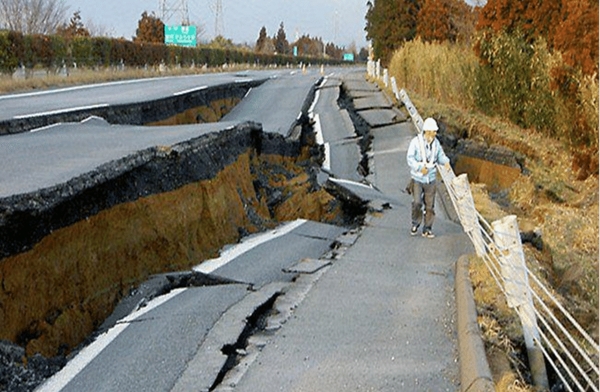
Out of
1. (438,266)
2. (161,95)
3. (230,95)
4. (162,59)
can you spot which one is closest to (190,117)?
(161,95)

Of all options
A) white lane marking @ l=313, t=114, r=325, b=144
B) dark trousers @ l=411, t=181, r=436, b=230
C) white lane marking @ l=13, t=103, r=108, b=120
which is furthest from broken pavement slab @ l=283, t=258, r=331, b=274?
white lane marking @ l=313, t=114, r=325, b=144

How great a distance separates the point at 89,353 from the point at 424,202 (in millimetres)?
5731

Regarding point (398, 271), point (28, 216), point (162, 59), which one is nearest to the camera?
point (28, 216)

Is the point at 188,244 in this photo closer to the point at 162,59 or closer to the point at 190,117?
the point at 190,117

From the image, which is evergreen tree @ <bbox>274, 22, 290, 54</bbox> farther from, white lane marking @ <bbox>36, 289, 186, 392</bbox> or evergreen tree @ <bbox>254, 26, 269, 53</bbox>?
white lane marking @ <bbox>36, 289, 186, 392</bbox>

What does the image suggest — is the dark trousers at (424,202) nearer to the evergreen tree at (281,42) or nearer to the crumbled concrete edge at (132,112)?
the crumbled concrete edge at (132,112)

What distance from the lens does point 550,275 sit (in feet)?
29.1

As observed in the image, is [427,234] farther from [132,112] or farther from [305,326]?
[132,112]

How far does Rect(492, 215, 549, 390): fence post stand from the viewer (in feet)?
18.3

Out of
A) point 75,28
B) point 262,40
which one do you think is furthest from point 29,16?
point 262,40

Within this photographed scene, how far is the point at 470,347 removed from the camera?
5.52 meters

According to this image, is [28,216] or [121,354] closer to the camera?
[121,354]

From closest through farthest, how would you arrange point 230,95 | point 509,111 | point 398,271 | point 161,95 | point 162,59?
1. point 398,271
2. point 161,95
3. point 509,111
4. point 230,95
5. point 162,59

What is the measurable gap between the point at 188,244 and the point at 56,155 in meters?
2.00
